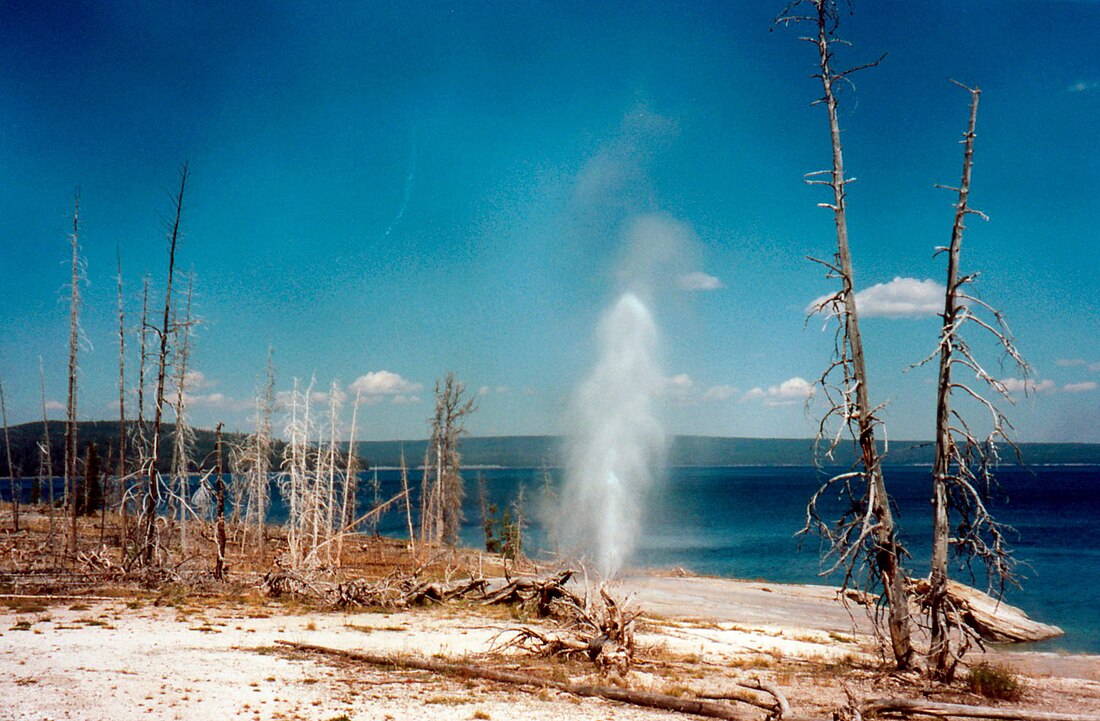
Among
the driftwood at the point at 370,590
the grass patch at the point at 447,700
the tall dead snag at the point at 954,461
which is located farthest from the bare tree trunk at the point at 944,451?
the driftwood at the point at 370,590

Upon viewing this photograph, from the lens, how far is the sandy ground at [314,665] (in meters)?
10.2

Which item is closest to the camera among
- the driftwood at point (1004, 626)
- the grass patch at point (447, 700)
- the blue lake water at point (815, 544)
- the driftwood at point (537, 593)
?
the grass patch at point (447, 700)

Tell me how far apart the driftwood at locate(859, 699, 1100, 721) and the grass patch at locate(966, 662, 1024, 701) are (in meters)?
1.65

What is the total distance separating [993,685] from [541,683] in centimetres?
710

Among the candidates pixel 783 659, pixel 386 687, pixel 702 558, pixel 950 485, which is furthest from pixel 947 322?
pixel 702 558

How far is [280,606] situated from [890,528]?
51.5 feet

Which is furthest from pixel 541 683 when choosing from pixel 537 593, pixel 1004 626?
pixel 1004 626

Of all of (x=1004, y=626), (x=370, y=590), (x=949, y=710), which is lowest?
(x=1004, y=626)

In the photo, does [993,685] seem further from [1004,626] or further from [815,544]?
[815,544]

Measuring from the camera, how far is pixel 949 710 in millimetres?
9852

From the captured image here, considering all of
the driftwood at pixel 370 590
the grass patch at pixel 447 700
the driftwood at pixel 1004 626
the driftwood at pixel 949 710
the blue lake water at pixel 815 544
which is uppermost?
the driftwood at pixel 949 710

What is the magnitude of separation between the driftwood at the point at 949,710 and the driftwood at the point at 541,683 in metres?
1.86

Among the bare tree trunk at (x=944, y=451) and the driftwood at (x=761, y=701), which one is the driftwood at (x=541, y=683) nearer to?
the driftwood at (x=761, y=701)

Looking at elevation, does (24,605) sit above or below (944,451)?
below
